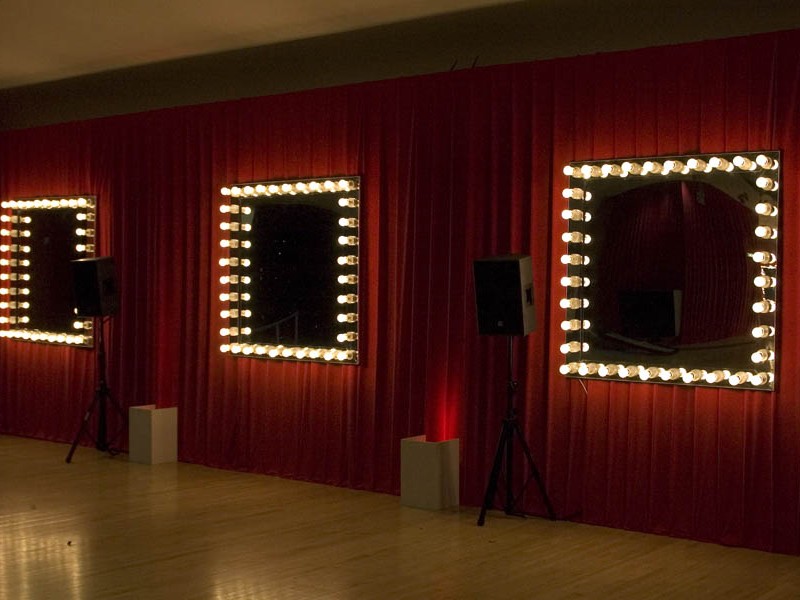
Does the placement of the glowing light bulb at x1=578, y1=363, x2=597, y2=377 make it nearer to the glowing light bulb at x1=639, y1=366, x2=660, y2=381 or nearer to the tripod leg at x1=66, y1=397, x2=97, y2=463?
the glowing light bulb at x1=639, y1=366, x2=660, y2=381

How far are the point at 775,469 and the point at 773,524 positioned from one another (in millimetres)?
260

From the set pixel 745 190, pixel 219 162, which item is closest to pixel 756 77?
pixel 745 190

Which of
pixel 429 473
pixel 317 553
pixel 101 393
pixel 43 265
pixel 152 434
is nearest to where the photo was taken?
A: pixel 317 553

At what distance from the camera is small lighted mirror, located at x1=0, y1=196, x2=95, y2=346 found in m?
8.78

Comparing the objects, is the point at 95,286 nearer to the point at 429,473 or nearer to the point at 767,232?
the point at 429,473

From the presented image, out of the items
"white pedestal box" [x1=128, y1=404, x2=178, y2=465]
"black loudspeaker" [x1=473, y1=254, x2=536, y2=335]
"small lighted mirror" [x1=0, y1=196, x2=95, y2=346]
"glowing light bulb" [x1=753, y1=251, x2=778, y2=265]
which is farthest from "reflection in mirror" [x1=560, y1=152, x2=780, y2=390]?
"small lighted mirror" [x1=0, y1=196, x2=95, y2=346]

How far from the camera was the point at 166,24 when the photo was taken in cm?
743

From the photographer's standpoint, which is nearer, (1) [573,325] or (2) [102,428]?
(1) [573,325]

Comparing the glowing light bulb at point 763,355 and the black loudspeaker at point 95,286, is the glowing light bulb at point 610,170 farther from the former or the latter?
the black loudspeaker at point 95,286

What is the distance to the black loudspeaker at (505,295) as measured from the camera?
5887 millimetres

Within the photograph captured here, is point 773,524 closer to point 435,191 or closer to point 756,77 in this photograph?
point 756,77

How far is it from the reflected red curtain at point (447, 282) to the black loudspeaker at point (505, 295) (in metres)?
0.28

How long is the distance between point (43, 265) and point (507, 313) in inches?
182

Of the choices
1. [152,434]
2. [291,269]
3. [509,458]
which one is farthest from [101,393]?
[509,458]
